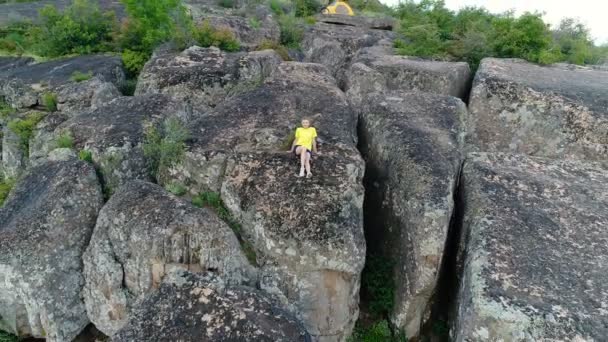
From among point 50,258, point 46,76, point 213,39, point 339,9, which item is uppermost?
point 339,9

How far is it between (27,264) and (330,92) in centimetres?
928

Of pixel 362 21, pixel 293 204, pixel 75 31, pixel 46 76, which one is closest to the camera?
pixel 293 204

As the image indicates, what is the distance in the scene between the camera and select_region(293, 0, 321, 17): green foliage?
29.0m

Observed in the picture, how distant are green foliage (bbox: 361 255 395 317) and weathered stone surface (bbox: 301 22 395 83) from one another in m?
9.03

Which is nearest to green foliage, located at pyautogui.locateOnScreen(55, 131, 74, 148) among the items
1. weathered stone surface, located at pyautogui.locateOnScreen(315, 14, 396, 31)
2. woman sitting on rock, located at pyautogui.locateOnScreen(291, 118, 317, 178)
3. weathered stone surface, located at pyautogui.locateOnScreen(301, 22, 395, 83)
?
woman sitting on rock, located at pyautogui.locateOnScreen(291, 118, 317, 178)

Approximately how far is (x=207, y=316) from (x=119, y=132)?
22.1 ft

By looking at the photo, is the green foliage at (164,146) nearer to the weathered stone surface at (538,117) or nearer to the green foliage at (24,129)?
the green foliage at (24,129)

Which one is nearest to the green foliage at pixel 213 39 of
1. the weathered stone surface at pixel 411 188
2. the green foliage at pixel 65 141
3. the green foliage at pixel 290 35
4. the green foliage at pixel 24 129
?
the green foliage at pixel 290 35

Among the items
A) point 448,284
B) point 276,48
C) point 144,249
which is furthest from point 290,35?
point 144,249

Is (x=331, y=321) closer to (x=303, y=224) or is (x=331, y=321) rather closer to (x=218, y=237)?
(x=303, y=224)

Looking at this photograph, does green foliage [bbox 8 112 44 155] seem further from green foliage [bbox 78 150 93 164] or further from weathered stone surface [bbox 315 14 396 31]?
weathered stone surface [bbox 315 14 396 31]

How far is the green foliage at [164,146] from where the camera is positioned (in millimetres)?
11578

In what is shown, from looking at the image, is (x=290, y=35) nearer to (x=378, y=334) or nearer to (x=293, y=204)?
(x=293, y=204)

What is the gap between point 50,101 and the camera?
16.8 metres
